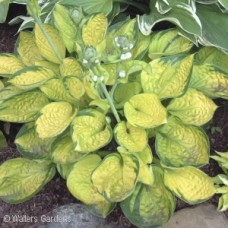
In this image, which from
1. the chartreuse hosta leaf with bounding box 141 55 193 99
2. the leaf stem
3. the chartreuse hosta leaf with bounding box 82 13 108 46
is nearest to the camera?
the leaf stem

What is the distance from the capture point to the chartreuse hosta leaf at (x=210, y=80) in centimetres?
144

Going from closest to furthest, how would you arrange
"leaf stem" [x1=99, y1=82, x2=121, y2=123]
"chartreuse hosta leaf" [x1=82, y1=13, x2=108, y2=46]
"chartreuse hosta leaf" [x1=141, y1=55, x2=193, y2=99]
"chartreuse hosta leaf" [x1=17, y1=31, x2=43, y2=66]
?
"leaf stem" [x1=99, y1=82, x2=121, y2=123] < "chartreuse hosta leaf" [x1=141, y1=55, x2=193, y2=99] < "chartreuse hosta leaf" [x1=82, y1=13, x2=108, y2=46] < "chartreuse hosta leaf" [x1=17, y1=31, x2=43, y2=66]

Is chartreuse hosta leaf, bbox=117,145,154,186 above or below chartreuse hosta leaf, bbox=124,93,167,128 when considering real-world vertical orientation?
below

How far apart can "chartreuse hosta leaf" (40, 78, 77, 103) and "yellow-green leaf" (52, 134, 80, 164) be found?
0.13 meters

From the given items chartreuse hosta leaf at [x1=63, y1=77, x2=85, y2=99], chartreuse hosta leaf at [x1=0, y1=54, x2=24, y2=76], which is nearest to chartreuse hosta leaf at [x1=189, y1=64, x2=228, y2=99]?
chartreuse hosta leaf at [x1=63, y1=77, x2=85, y2=99]

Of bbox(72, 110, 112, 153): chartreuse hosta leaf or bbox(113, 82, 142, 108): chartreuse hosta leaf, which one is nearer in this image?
bbox(72, 110, 112, 153): chartreuse hosta leaf

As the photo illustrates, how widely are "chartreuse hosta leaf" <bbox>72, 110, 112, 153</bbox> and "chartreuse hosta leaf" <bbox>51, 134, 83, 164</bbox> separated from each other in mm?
92

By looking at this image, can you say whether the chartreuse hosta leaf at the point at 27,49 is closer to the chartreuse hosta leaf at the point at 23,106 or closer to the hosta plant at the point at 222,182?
the chartreuse hosta leaf at the point at 23,106

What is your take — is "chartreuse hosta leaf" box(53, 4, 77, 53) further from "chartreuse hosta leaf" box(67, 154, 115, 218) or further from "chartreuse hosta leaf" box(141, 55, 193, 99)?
"chartreuse hosta leaf" box(67, 154, 115, 218)

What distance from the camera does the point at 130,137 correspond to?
139cm

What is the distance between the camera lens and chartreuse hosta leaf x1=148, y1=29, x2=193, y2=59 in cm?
154

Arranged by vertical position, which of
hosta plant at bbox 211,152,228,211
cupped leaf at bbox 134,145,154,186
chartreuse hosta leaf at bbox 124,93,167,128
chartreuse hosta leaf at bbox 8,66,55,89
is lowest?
hosta plant at bbox 211,152,228,211

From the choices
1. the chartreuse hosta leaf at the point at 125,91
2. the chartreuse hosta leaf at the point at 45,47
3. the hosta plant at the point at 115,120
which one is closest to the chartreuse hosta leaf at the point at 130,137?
the hosta plant at the point at 115,120

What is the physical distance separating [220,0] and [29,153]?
0.71m
